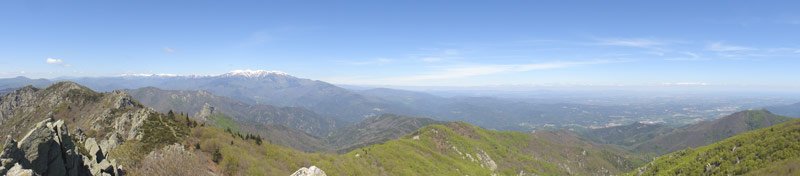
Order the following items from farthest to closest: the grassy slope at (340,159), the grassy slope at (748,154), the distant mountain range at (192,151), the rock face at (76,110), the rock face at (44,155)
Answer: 1. the rock face at (76,110)
2. the grassy slope at (748,154)
3. the grassy slope at (340,159)
4. the distant mountain range at (192,151)
5. the rock face at (44,155)

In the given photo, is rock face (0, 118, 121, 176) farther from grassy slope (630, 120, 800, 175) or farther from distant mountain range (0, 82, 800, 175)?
grassy slope (630, 120, 800, 175)

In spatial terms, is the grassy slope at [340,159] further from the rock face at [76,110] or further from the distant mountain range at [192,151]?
the rock face at [76,110]

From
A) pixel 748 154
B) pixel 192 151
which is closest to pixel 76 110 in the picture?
pixel 192 151

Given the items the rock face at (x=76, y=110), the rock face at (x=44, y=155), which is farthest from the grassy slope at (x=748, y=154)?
the rock face at (x=76, y=110)

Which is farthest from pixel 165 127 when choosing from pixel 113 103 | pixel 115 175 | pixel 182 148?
pixel 113 103

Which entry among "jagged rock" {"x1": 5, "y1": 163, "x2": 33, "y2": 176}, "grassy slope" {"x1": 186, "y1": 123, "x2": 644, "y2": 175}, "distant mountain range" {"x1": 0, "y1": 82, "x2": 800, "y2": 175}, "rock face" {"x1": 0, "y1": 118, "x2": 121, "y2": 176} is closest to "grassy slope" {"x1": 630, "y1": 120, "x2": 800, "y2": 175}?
"distant mountain range" {"x1": 0, "y1": 82, "x2": 800, "y2": 175}

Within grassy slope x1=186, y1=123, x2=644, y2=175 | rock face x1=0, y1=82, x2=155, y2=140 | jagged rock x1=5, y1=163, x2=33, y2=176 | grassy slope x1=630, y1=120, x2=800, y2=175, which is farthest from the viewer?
rock face x1=0, y1=82, x2=155, y2=140
